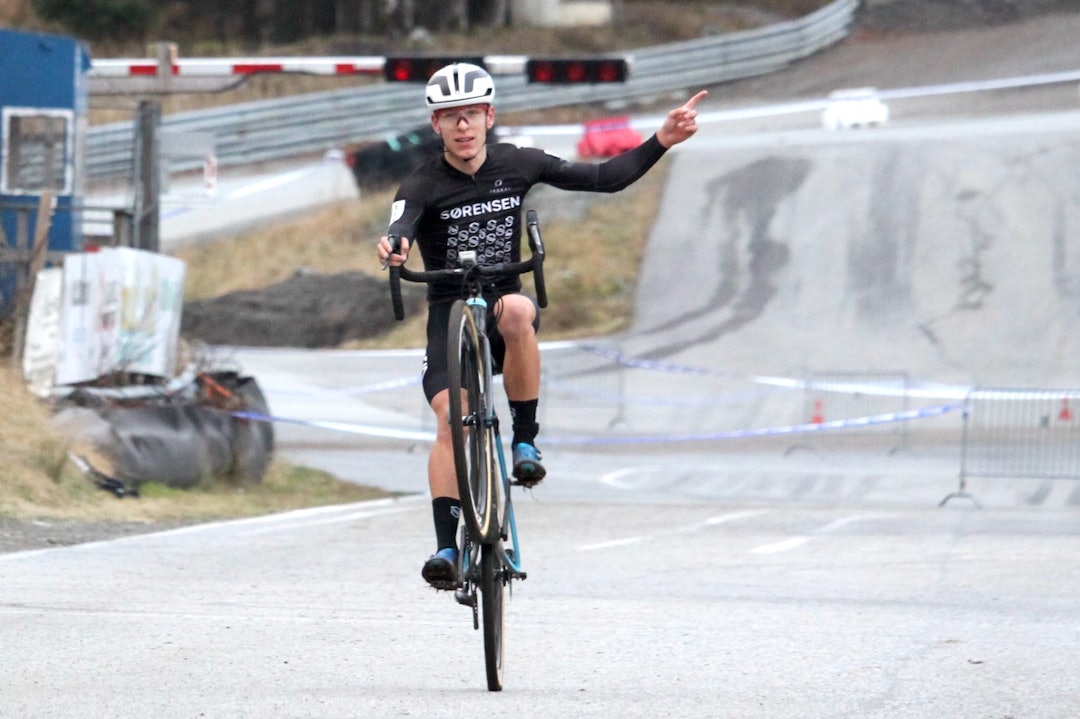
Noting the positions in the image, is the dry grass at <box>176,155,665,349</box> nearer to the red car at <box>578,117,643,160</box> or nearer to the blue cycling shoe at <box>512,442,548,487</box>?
the red car at <box>578,117,643,160</box>

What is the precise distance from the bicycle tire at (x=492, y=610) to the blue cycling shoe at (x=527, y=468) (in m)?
0.45

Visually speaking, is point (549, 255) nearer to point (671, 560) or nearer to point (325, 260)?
point (325, 260)

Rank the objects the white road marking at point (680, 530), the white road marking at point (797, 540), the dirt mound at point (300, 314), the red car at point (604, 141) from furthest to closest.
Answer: the red car at point (604, 141) < the dirt mound at point (300, 314) < the white road marking at point (680, 530) < the white road marking at point (797, 540)

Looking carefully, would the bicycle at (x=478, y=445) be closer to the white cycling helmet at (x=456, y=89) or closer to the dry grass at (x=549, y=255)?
the white cycling helmet at (x=456, y=89)

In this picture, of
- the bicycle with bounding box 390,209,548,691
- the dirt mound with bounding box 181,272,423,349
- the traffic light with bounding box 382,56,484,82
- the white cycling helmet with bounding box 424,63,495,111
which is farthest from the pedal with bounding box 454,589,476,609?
the dirt mound with bounding box 181,272,423,349

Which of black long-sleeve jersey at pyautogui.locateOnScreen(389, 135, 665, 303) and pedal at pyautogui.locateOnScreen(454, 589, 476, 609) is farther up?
black long-sleeve jersey at pyautogui.locateOnScreen(389, 135, 665, 303)

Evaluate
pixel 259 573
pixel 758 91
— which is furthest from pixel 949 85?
pixel 259 573

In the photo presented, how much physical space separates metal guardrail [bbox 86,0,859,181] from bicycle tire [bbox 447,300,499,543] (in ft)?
101

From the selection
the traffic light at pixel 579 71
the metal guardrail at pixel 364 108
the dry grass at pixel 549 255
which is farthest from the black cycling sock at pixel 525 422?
the metal guardrail at pixel 364 108

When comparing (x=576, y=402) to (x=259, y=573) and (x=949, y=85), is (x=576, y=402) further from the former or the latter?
(x=949, y=85)

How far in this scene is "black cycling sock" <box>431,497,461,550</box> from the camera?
6.55 metres

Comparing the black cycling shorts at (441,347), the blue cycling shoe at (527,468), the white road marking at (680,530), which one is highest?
the black cycling shorts at (441,347)

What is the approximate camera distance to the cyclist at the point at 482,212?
6.75 metres

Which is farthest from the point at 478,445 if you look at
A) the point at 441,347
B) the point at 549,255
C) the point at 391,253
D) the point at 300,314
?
the point at 549,255
